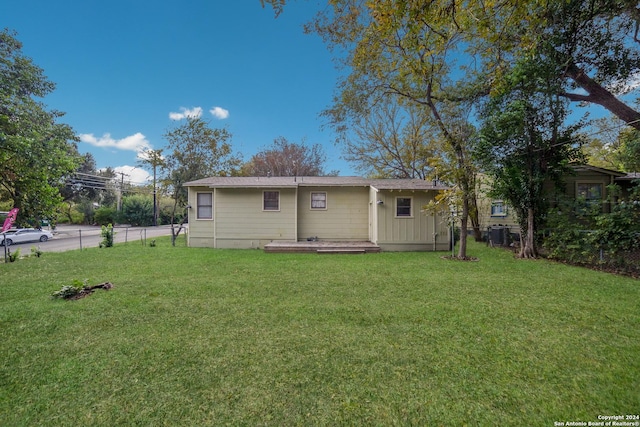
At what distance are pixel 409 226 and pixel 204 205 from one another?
8.07 metres

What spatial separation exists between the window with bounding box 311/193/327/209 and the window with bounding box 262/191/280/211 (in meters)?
1.40

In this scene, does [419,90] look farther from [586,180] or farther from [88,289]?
[88,289]

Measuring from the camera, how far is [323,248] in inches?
357

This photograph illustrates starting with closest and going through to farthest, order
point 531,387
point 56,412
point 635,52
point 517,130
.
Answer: point 56,412
point 531,387
point 635,52
point 517,130

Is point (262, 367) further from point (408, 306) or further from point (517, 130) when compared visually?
point (517, 130)

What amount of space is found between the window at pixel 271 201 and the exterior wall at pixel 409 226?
3863mm

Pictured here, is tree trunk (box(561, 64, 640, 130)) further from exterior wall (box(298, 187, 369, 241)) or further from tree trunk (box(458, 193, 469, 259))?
exterior wall (box(298, 187, 369, 241))

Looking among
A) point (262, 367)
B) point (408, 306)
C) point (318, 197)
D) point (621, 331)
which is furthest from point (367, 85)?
point (262, 367)

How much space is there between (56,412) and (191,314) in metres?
1.78

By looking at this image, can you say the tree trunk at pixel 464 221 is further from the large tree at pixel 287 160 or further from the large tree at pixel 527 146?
the large tree at pixel 287 160

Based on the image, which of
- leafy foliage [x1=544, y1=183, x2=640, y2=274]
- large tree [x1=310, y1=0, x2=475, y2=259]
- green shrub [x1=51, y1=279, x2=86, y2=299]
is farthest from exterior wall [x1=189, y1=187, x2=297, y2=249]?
leafy foliage [x1=544, y1=183, x2=640, y2=274]

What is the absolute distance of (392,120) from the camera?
51.9 ft

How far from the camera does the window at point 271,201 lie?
10234mm

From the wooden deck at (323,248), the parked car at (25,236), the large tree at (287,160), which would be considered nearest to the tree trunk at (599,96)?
the wooden deck at (323,248)
